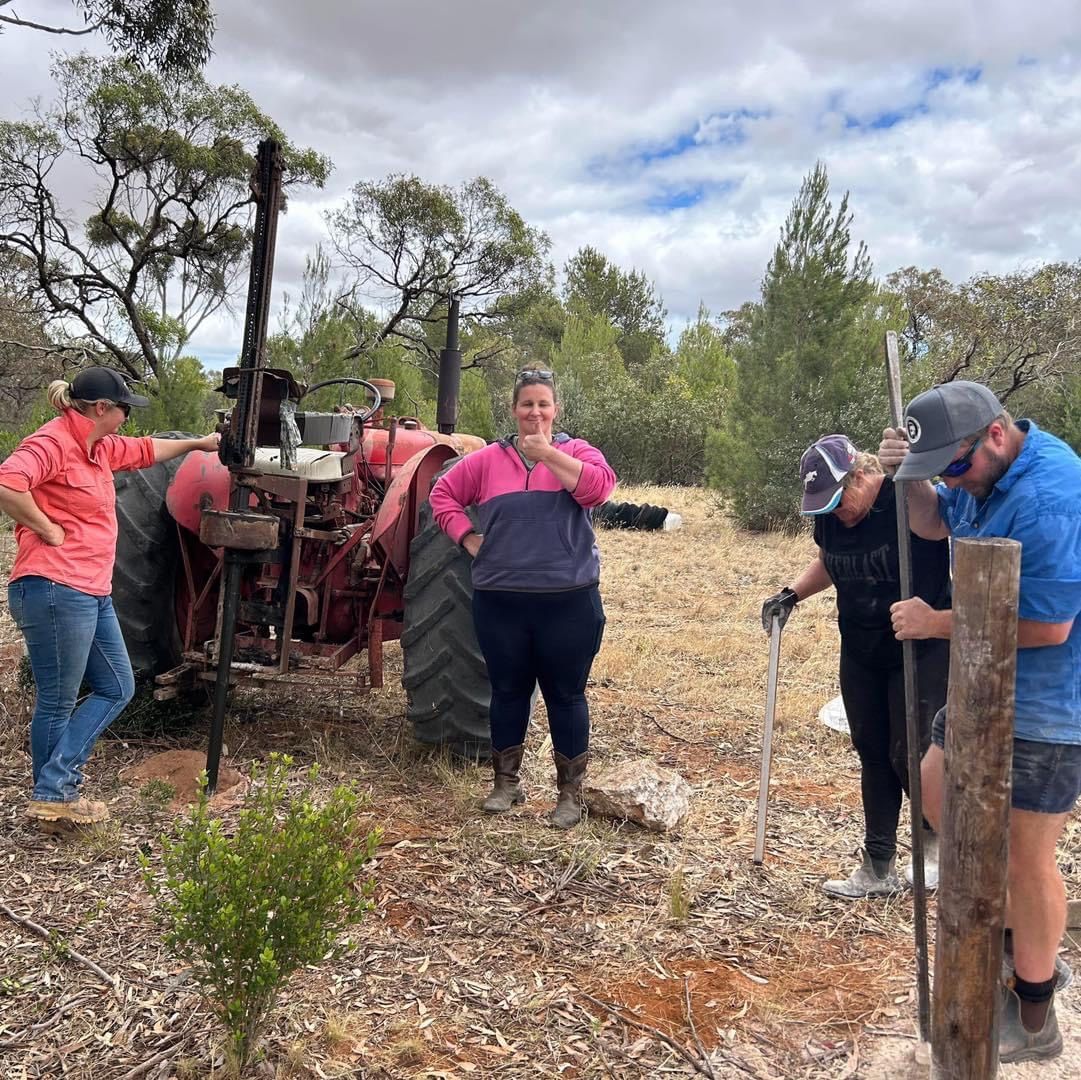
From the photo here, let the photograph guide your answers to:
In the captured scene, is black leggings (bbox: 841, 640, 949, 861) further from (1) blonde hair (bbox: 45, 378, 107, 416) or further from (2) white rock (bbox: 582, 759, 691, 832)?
(1) blonde hair (bbox: 45, 378, 107, 416)

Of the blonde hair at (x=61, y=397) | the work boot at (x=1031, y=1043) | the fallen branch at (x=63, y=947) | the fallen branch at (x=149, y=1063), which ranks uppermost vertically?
the blonde hair at (x=61, y=397)

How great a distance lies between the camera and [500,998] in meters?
2.55

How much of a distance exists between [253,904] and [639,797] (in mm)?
1825

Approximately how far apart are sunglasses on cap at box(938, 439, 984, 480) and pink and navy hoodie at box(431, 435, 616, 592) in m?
1.21

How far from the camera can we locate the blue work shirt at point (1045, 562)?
2.16 metres

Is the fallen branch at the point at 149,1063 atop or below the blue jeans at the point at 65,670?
below

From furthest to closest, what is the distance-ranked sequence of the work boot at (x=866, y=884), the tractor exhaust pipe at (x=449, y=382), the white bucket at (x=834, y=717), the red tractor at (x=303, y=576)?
the tractor exhaust pipe at (x=449, y=382) < the white bucket at (x=834, y=717) < the red tractor at (x=303, y=576) < the work boot at (x=866, y=884)

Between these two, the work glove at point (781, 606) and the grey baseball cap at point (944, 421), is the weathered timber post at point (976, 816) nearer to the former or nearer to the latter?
the grey baseball cap at point (944, 421)

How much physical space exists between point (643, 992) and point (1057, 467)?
1787mm

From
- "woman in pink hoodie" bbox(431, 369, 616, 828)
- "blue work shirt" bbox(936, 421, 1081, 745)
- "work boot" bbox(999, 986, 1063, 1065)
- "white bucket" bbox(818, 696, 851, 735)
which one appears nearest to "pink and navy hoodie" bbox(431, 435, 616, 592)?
Answer: "woman in pink hoodie" bbox(431, 369, 616, 828)

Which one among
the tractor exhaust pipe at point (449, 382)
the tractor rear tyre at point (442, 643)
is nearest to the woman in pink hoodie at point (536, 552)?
the tractor rear tyre at point (442, 643)

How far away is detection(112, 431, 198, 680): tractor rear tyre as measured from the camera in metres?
4.12

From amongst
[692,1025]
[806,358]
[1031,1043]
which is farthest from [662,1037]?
[806,358]

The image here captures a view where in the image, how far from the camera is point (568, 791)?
12.0 feet
